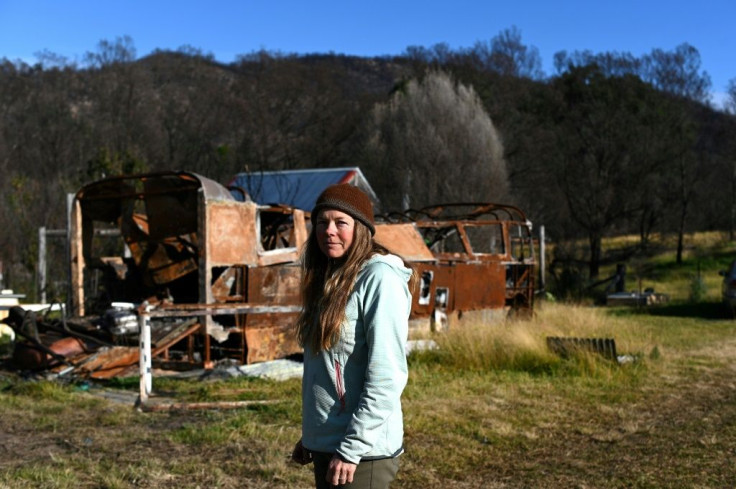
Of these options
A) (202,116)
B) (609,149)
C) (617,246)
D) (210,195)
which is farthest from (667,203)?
(210,195)

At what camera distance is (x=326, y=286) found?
105 inches

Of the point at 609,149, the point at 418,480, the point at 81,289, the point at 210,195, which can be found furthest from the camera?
the point at 609,149

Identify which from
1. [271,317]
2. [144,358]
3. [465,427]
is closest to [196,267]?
[271,317]

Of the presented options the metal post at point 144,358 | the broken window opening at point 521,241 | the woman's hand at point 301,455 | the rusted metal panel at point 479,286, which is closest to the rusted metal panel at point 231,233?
the metal post at point 144,358

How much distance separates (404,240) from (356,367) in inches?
355

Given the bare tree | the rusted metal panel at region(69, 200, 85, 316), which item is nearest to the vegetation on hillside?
the bare tree

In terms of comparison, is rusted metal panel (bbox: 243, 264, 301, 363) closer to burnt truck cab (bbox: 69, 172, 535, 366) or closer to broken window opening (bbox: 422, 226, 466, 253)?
burnt truck cab (bbox: 69, 172, 535, 366)

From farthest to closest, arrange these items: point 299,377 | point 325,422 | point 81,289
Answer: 1. point 81,289
2. point 299,377
3. point 325,422

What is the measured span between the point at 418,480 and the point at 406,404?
2037 millimetres

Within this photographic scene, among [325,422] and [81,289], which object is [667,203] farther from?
[325,422]

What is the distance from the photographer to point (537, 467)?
5.43 metres

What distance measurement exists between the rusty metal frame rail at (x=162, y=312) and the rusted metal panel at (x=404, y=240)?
8.82 feet

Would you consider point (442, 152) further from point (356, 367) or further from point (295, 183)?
point (356, 367)

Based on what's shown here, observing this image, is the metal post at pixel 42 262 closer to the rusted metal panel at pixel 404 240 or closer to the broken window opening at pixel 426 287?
the rusted metal panel at pixel 404 240
